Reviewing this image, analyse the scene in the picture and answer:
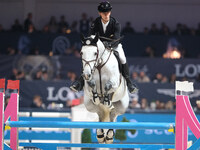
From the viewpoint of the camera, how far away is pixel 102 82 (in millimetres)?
6926

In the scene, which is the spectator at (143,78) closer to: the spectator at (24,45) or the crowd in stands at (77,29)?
the crowd in stands at (77,29)

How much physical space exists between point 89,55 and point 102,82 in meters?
0.65

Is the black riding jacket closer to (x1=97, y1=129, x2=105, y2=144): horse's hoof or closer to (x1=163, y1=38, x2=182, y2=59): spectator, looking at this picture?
(x1=97, y1=129, x2=105, y2=144): horse's hoof

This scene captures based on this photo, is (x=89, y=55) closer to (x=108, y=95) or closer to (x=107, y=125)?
(x=108, y=95)

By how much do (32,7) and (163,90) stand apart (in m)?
7.41

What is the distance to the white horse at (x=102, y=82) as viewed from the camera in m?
6.45

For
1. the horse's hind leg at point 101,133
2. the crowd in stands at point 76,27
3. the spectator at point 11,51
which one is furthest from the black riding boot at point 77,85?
the crowd in stands at point 76,27

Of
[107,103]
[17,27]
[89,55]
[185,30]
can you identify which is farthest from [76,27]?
[89,55]

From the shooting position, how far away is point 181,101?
568 cm

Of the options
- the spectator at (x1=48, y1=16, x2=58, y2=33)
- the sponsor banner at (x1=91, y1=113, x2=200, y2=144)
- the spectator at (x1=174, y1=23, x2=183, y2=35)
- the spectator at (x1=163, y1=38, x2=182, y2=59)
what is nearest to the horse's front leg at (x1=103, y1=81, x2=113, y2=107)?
the sponsor banner at (x1=91, y1=113, x2=200, y2=144)

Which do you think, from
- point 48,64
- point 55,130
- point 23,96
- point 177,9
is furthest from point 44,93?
point 177,9

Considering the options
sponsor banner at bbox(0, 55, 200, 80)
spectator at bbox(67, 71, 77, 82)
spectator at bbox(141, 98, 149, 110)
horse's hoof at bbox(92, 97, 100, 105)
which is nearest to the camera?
horse's hoof at bbox(92, 97, 100, 105)

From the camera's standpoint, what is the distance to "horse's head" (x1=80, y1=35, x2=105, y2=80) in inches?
247

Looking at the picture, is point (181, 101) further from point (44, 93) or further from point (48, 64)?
point (48, 64)
